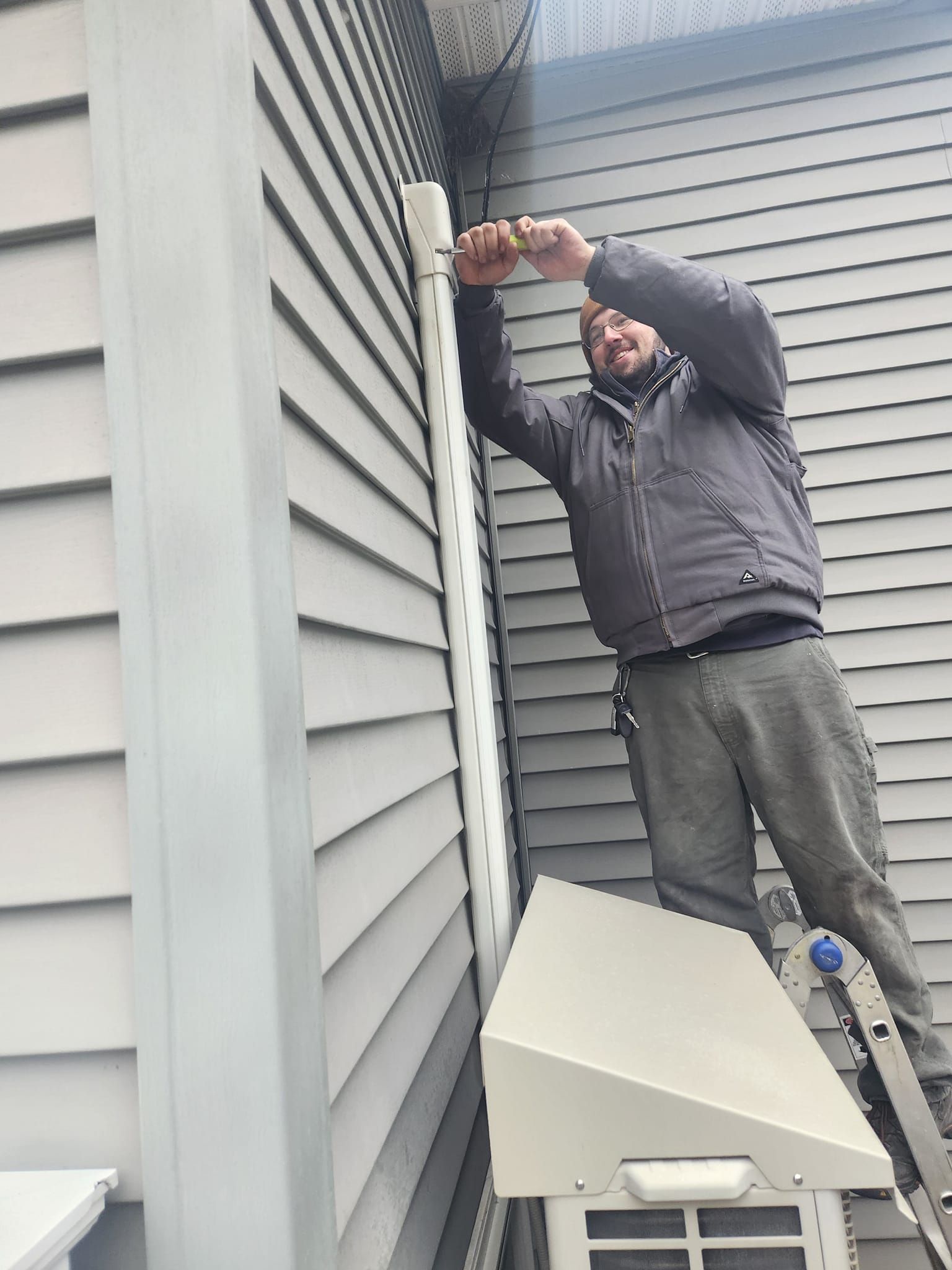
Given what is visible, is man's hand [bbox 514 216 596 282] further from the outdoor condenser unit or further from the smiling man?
the outdoor condenser unit

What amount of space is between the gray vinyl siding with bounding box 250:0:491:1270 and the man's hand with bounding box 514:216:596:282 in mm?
265

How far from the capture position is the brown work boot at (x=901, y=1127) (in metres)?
1.48

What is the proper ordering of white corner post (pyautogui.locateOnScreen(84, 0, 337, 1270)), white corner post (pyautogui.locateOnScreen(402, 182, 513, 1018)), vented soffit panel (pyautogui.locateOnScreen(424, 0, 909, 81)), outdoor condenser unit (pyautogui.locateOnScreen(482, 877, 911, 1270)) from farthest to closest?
1. vented soffit panel (pyautogui.locateOnScreen(424, 0, 909, 81))
2. white corner post (pyautogui.locateOnScreen(402, 182, 513, 1018))
3. outdoor condenser unit (pyautogui.locateOnScreen(482, 877, 911, 1270))
4. white corner post (pyautogui.locateOnScreen(84, 0, 337, 1270))

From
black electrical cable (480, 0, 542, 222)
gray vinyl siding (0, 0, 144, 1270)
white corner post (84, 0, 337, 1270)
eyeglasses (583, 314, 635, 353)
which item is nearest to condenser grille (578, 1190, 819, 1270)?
white corner post (84, 0, 337, 1270)

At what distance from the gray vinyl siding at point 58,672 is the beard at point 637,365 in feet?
4.55

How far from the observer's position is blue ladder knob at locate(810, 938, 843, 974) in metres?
1.49

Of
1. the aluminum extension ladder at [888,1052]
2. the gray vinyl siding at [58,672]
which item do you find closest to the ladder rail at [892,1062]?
the aluminum extension ladder at [888,1052]

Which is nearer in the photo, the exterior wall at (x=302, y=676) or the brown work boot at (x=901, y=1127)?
the exterior wall at (x=302, y=676)

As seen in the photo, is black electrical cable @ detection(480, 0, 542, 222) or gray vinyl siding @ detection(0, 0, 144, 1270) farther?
black electrical cable @ detection(480, 0, 542, 222)

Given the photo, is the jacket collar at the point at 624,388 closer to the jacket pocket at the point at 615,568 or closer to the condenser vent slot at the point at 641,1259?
the jacket pocket at the point at 615,568

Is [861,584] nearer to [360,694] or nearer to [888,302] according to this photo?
[888,302]

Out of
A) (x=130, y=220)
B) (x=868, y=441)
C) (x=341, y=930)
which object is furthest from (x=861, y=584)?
(x=130, y=220)

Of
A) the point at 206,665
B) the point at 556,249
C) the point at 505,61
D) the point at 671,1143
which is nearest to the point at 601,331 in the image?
the point at 556,249

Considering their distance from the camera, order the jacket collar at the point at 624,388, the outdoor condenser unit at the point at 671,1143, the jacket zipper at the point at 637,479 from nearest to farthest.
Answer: the outdoor condenser unit at the point at 671,1143 < the jacket zipper at the point at 637,479 < the jacket collar at the point at 624,388
